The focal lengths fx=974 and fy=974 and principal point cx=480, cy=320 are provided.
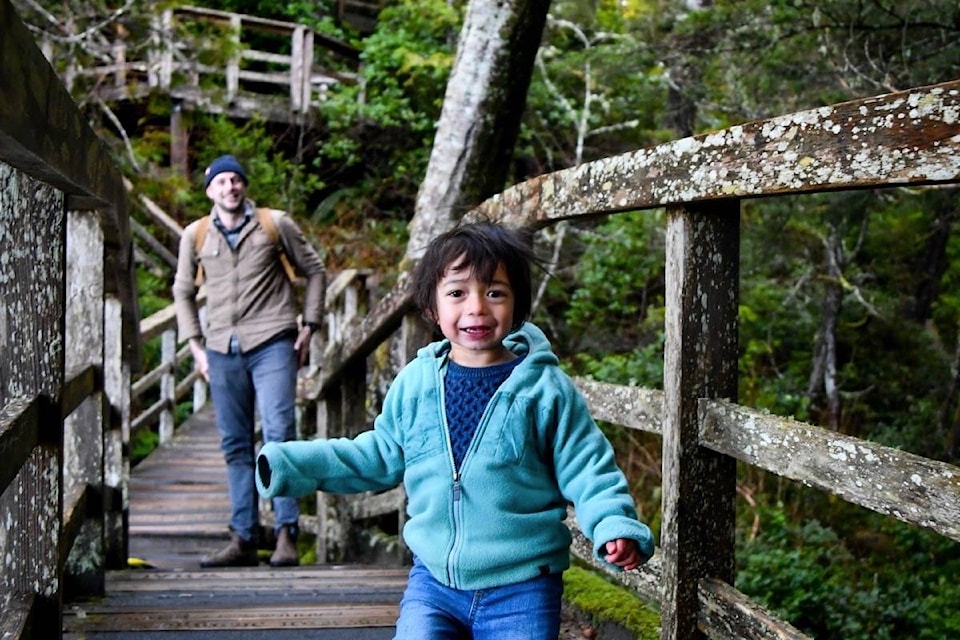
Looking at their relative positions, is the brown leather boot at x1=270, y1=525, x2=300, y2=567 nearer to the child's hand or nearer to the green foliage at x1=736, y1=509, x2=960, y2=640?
the green foliage at x1=736, y1=509, x2=960, y2=640

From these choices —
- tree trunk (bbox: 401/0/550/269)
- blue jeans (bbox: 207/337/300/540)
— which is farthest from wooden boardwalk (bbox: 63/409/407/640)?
tree trunk (bbox: 401/0/550/269)

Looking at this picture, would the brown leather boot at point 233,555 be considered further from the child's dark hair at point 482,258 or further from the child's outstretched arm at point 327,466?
the child's dark hair at point 482,258

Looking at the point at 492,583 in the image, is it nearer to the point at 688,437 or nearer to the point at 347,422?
the point at 688,437

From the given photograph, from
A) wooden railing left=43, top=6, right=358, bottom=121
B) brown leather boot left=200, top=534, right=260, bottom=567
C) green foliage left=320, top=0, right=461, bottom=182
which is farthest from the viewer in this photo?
green foliage left=320, top=0, right=461, bottom=182

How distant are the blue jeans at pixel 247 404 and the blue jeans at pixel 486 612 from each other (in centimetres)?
269

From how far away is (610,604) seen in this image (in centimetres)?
289

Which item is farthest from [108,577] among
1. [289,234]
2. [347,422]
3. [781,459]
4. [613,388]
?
[781,459]

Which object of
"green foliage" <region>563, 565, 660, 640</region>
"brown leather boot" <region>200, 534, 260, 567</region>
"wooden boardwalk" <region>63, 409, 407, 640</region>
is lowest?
"brown leather boot" <region>200, 534, 260, 567</region>

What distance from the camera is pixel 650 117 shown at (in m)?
15.5

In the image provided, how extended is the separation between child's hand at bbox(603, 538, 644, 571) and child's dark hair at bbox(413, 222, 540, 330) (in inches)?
23.0

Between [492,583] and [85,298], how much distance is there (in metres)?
1.98

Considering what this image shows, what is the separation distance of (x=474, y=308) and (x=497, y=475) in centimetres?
36

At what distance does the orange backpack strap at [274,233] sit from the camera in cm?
463

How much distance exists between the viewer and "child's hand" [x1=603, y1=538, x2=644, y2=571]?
5.95ft
